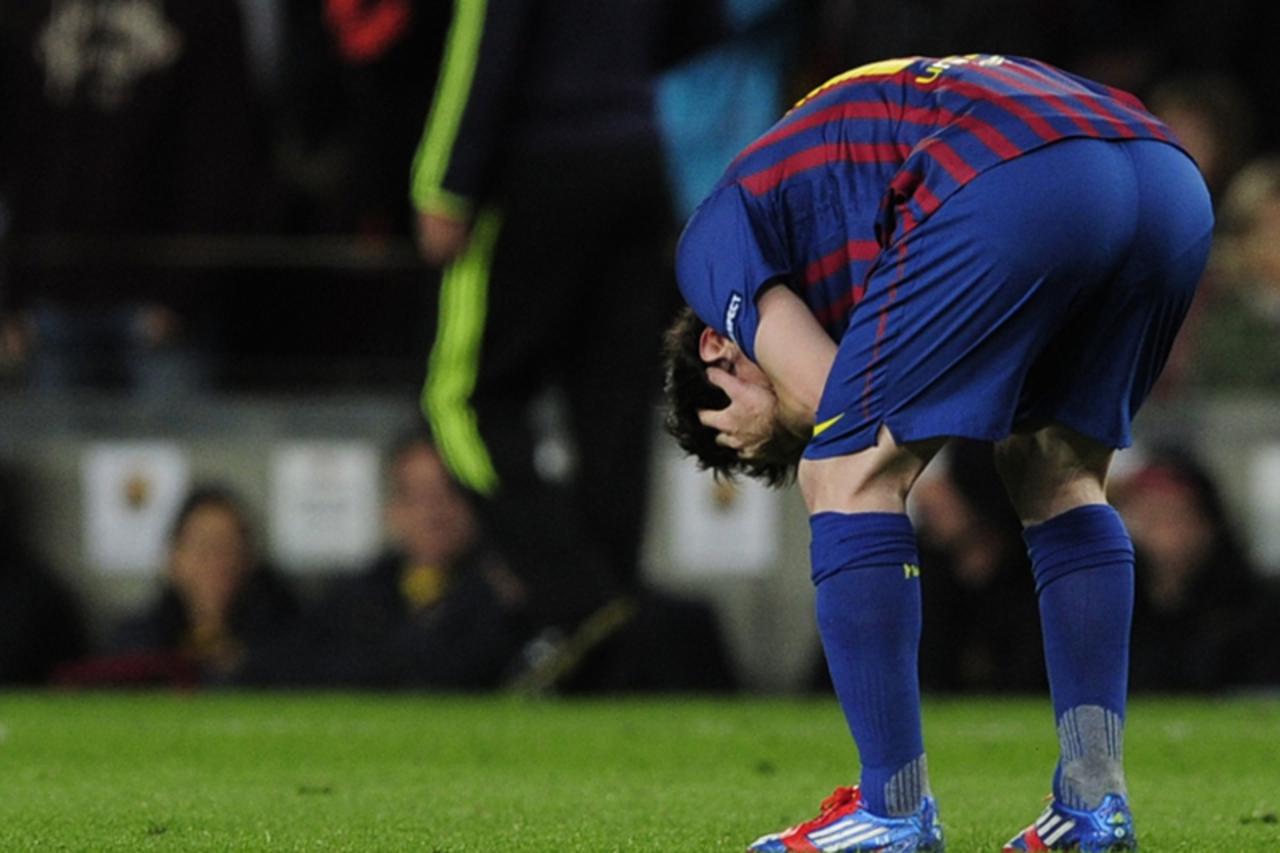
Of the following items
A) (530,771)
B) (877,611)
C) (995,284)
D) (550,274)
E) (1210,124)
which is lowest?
(530,771)

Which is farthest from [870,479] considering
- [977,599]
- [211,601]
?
[211,601]

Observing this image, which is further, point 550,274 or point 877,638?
point 550,274

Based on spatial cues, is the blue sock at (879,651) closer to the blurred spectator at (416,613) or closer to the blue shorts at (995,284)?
the blue shorts at (995,284)

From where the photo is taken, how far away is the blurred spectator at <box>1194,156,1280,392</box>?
372 inches

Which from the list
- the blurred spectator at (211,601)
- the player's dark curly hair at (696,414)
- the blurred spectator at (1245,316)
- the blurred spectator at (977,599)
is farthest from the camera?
the blurred spectator at (211,601)

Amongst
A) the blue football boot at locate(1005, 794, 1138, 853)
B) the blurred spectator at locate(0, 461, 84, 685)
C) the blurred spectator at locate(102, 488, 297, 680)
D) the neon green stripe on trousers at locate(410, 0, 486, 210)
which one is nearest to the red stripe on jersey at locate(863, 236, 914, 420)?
the blue football boot at locate(1005, 794, 1138, 853)

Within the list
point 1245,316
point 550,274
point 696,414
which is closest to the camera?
point 696,414

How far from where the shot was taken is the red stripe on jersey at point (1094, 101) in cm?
422

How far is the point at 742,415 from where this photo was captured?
4434mm

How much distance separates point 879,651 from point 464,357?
14.4 feet

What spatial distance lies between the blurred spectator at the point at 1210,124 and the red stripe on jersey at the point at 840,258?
6.06m

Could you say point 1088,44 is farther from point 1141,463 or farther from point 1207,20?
point 1141,463

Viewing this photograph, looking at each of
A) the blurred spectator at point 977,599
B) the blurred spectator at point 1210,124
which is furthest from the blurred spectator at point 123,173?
the blurred spectator at point 1210,124

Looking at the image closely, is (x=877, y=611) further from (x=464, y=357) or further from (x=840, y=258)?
(x=464, y=357)
